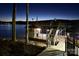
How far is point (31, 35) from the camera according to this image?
4.10 feet

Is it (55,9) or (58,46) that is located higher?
(55,9)

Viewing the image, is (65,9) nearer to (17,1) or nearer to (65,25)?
(65,25)

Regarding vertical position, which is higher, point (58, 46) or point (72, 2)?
point (72, 2)

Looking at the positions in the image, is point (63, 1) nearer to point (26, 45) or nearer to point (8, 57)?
point (26, 45)

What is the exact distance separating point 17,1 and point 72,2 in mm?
628

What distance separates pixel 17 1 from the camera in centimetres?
127

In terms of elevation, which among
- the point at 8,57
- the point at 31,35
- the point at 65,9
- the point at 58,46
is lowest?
the point at 8,57

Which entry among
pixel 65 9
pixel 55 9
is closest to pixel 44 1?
pixel 55 9

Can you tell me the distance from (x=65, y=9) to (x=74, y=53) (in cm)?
51

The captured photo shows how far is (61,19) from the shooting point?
1.25 meters

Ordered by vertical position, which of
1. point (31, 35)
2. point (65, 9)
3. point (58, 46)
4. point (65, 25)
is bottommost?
point (58, 46)

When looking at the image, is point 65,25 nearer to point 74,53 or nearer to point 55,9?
point 55,9

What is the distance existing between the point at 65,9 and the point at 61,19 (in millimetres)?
125

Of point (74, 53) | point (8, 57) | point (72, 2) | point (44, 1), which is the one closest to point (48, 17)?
point (44, 1)
